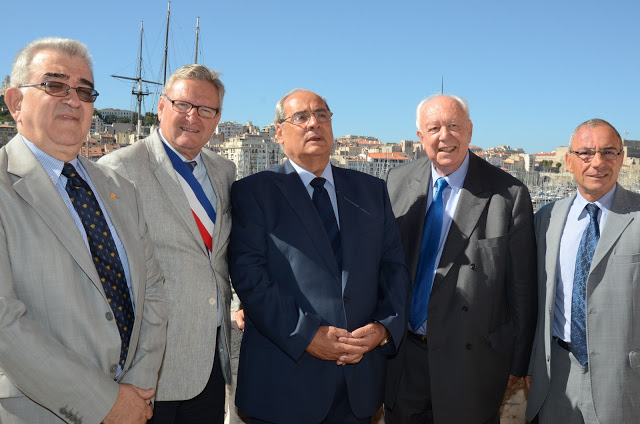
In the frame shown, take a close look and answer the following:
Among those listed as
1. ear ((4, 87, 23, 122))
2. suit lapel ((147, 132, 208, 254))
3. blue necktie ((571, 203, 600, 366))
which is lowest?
blue necktie ((571, 203, 600, 366))

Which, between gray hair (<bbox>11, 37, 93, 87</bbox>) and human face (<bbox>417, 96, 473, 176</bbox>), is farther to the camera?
human face (<bbox>417, 96, 473, 176</bbox>)

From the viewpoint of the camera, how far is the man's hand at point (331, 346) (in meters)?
2.15

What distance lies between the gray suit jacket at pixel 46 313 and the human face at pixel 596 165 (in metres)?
2.12

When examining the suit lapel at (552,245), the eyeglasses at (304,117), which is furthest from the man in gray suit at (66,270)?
the suit lapel at (552,245)

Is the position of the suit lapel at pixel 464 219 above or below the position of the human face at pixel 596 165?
below

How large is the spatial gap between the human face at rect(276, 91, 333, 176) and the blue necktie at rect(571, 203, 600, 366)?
1.25 meters

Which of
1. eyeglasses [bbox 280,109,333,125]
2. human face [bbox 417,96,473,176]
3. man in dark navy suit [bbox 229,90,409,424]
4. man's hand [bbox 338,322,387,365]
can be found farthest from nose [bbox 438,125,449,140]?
man's hand [bbox 338,322,387,365]

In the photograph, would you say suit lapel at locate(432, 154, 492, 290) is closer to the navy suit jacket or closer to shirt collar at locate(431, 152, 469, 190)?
shirt collar at locate(431, 152, 469, 190)

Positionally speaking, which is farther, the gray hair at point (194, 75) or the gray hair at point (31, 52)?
the gray hair at point (194, 75)

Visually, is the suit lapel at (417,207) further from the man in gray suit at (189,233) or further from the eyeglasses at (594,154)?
the man in gray suit at (189,233)

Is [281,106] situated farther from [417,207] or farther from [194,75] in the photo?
[417,207]

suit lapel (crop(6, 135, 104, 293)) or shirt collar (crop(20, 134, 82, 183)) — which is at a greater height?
shirt collar (crop(20, 134, 82, 183))

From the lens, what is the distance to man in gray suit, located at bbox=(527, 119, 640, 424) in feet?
7.80

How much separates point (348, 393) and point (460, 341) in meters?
0.63
